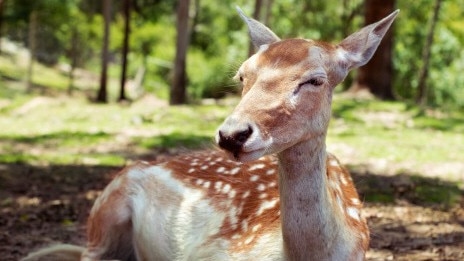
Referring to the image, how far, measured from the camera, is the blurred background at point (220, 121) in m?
6.73

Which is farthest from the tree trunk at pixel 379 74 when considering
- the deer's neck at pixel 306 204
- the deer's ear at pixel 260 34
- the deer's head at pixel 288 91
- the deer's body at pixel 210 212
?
the deer's neck at pixel 306 204

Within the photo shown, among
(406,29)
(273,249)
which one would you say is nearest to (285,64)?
(273,249)

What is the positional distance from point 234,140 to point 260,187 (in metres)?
1.44

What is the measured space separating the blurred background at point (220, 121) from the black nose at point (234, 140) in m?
1.10

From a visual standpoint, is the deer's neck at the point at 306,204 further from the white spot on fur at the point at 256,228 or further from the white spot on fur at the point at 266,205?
the white spot on fur at the point at 266,205

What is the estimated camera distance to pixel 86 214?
23.5 ft

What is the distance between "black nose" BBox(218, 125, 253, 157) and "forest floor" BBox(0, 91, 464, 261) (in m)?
2.81

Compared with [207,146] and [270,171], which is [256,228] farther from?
[207,146]

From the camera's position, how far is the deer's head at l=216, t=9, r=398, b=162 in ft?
10.1

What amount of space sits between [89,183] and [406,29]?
3176cm

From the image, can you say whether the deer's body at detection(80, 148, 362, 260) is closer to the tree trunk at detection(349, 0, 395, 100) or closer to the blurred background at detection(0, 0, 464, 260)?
the blurred background at detection(0, 0, 464, 260)

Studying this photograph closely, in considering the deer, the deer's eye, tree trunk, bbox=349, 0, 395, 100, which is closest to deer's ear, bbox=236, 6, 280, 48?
the deer

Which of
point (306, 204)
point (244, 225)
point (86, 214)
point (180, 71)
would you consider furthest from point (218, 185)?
point (180, 71)

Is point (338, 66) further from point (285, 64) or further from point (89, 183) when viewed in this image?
point (89, 183)
